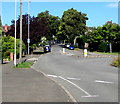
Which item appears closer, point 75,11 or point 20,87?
point 20,87

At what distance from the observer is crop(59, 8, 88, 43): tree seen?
83.1 meters

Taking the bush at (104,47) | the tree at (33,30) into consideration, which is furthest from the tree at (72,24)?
the tree at (33,30)

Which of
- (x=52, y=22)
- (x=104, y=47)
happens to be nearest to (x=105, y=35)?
(x=104, y=47)

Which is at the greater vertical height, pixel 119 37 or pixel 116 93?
pixel 119 37

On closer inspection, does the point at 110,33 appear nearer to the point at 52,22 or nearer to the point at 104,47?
the point at 104,47

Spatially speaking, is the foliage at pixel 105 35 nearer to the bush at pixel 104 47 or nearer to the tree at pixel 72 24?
the bush at pixel 104 47

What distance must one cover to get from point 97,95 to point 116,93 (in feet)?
2.79

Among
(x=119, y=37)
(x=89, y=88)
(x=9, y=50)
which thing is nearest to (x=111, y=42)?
(x=119, y=37)

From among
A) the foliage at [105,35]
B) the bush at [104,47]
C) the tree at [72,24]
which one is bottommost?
the bush at [104,47]

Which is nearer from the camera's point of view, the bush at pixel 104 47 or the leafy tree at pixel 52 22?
the bush at pixel 104 47

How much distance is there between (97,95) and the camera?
10.4m

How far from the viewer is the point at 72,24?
8388 centimetres

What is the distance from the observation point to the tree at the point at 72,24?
83.1m

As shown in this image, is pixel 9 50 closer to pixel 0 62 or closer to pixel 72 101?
pixel 0 62
